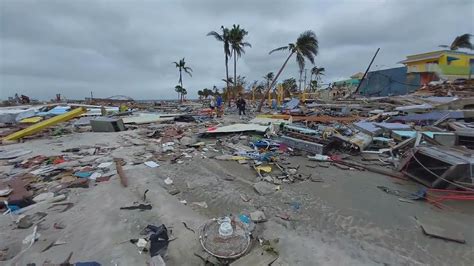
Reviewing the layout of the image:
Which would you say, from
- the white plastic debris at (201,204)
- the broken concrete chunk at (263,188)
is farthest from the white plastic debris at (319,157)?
the white plastic debris at (201,204)

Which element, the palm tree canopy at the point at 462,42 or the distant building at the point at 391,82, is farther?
the palm tree canopy at the point at 462,42

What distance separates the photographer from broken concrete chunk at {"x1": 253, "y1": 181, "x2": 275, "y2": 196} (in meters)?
4.45

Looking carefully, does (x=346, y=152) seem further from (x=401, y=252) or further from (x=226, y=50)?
(x=226, y=50)

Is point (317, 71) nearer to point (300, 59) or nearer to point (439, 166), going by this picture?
point (300, 59)

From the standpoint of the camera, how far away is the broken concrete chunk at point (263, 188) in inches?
175

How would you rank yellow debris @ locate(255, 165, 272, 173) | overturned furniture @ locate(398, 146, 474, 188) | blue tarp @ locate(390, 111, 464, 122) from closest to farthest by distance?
1. overturned furniture @ locate(398, 146, 474, 188)
2. yellow debris @ locate(255, 165, 272, 173)
3. blue tarp @ locate(390, 111, 464, 122)

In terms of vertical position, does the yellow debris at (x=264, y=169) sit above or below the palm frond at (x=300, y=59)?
below

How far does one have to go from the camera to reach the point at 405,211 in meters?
3.78

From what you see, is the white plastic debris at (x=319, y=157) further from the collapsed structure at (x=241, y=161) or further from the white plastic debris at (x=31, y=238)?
the white plastic debris at (x=31, y=238)

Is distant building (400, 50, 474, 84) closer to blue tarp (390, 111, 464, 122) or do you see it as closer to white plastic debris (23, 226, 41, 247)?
blue tarp (390, 111, 464, 122)

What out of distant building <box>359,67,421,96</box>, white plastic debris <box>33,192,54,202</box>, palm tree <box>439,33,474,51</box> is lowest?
white plastic debris <box>33,192,54,202</box>

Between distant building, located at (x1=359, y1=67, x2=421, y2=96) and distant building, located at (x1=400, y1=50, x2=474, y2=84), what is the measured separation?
1.99 feet

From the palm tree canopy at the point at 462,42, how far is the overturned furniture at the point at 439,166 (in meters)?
30.2

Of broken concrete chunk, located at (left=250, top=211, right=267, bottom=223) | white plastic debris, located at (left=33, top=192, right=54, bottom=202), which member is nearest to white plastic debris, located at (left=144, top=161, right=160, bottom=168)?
white plastic debris, located at (left=33, top=192, right=54, bottom=202)
